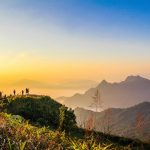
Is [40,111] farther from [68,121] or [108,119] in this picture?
[108,119]

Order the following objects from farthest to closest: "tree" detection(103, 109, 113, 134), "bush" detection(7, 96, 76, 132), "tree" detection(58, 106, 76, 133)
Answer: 1. "bush" detection(7, 96, 76, 132)
2. "tree" detection(58, 106, 76, 133)
3. "tree" detection(103, 109, 113, 134)

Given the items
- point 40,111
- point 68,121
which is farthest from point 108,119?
point 40,111

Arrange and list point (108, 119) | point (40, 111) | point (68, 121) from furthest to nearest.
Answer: point (40, 111)
point (68, 121)
point (108, 119)

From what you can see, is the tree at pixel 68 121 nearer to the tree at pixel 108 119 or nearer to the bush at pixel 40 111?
the bush at pixel 40 111

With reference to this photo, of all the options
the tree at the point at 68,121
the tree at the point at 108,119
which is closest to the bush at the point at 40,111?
the tree at the point at 68,121

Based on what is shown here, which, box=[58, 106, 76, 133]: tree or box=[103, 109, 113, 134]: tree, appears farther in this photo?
box=[58, 106, 76, 133]: tree

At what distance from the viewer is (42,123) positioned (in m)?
27.3

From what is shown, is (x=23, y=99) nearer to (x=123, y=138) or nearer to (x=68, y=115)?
(x=68, y=115)

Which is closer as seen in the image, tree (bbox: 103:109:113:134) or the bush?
tree (bbox: 103:109:113:134)

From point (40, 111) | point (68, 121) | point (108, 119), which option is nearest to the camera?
point (108, 119)

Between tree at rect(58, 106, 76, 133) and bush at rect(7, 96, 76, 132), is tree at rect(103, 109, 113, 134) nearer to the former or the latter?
tree at rect(58, 106, 76, 133)

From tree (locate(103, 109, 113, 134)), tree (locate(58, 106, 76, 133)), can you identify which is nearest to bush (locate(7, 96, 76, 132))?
tree (locate(58, 106, 76, 133))

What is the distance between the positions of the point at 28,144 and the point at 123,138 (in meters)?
16.4

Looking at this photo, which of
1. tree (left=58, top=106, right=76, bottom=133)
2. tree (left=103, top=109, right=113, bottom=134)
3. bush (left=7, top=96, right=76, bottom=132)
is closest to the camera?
tree (left=103, top=109, right=113, bottom=134)
